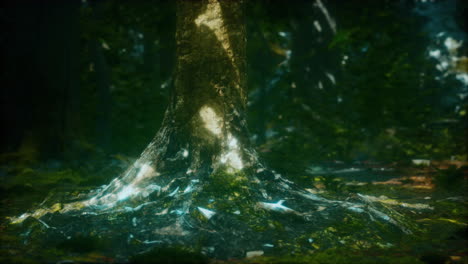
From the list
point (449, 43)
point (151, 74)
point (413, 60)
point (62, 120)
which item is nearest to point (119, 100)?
point (151, 74)

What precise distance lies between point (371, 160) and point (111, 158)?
617cm

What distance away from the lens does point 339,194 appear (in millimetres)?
5750

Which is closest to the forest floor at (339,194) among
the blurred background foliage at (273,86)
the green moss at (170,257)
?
the green moss at (170,257)

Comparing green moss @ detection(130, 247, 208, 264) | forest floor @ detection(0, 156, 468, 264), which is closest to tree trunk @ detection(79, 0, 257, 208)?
forest floor @ detection(0, 156, 468, 264)

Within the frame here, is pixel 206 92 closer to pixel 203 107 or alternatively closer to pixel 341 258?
pixel 203 107

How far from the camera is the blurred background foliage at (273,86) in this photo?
29.7 feet

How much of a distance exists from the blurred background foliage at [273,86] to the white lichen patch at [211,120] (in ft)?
8.32

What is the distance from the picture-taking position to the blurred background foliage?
9039 mm

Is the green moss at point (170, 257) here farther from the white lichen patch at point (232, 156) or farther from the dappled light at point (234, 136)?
the white lichen patch at point (232, 156)

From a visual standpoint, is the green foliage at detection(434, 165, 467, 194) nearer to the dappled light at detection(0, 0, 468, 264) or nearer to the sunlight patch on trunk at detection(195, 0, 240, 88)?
the dappled light at detection(0, 0, 468, 264)

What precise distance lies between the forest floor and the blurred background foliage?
0.59 meters

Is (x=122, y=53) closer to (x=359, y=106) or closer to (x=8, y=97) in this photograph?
(x=8, y=97)

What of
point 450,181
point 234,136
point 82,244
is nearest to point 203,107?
point 234,136

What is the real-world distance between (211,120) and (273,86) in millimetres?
7206
